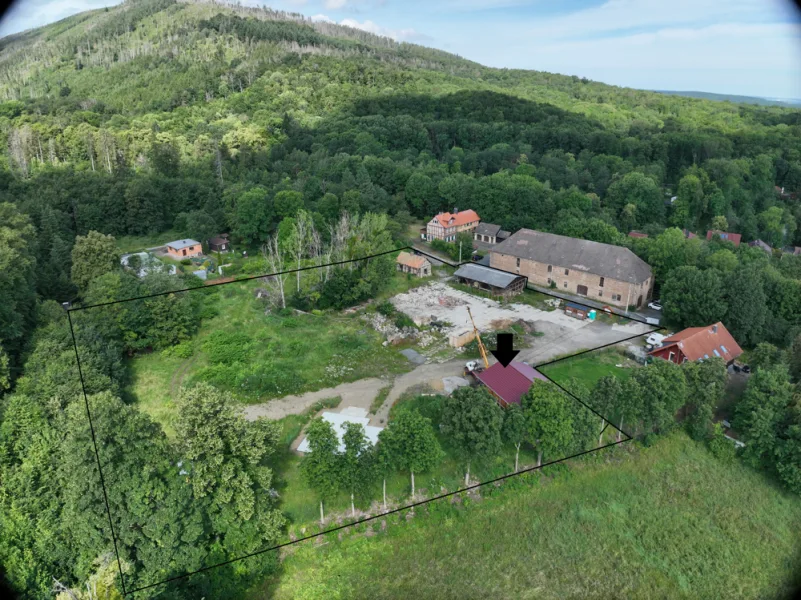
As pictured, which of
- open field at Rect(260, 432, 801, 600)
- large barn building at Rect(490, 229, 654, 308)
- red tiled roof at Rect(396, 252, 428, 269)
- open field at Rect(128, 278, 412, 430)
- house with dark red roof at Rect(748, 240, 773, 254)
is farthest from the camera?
house with dark red roof at Rect(748, 240, 773, 254)

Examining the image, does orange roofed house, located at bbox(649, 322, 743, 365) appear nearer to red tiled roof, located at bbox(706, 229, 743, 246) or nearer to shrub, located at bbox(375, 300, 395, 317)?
shrub, located at bbox(375, 300, 395, 317)

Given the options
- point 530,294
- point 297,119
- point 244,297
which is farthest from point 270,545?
point 297,119

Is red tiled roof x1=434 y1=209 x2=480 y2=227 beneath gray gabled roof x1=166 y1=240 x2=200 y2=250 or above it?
above

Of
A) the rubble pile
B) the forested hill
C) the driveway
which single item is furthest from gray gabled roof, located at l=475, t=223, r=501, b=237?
the rubble pile

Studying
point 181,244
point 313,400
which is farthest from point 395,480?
point 181,244
